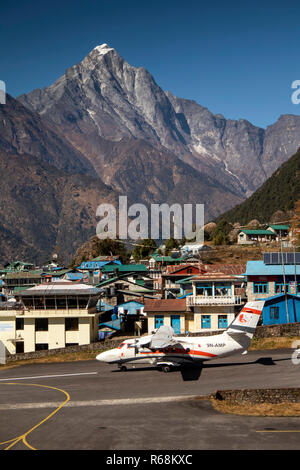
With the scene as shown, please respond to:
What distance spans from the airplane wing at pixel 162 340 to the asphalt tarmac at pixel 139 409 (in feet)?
9.32

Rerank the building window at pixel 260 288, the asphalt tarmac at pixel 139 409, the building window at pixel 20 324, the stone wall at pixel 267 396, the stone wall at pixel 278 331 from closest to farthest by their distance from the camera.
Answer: the asphalt tarmac at pixel 139 409 < the stone wall at pixel 267 396 < the stone wall at pixel 278 331 < the building window at pixel 20 324 < the building window at pixel 260 288

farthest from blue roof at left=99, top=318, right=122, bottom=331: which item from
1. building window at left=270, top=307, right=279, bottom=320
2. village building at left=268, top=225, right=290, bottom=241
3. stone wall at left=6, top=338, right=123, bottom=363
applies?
village building at left=268, top=225, right=290, bottom=241

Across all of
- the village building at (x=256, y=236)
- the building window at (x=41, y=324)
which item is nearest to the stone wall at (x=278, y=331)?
the building window at (x=41, y=324)

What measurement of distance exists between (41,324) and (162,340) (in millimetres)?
25891

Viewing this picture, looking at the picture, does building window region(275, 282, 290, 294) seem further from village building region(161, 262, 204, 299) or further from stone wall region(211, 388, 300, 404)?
stone wall region(211, 388, 300, 404)

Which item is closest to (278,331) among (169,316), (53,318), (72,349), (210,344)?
(210,344)

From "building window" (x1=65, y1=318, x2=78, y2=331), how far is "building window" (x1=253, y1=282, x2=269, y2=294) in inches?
1021

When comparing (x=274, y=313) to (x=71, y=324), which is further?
(x=71, y=324)

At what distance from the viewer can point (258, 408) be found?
3169 centimetres

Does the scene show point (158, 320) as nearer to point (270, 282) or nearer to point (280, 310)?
point (280, 310)

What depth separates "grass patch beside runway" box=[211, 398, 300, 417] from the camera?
100 ft

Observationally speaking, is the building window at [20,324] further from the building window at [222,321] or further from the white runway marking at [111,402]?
the white runway marking at [111,402]

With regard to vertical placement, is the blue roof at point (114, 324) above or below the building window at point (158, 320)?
below

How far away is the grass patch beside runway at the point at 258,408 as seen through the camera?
3052cm
